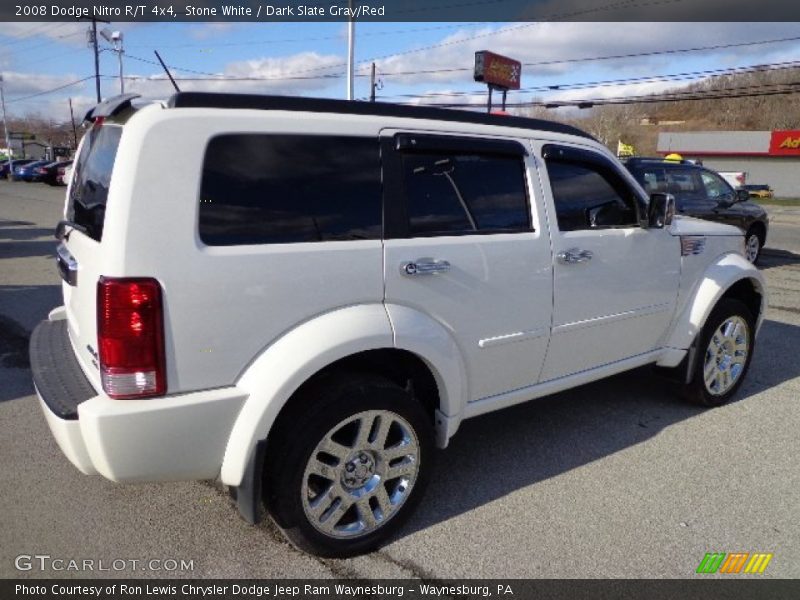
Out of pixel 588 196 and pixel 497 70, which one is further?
pixel 497 70

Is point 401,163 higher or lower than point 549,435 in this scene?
higher

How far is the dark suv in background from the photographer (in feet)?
28.7

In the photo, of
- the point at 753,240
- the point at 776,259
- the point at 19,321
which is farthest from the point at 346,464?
the point at 776,259

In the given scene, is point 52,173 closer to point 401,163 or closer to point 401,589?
point 401,163

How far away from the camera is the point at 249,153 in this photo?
229 cm

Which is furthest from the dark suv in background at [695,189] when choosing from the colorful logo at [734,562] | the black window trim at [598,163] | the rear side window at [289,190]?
the rear side window at [289,190]

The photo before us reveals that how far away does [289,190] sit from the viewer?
237cm

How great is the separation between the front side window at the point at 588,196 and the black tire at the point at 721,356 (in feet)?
3.73

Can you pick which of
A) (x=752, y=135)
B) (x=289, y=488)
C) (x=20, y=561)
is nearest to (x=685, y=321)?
(x=289, y=488)

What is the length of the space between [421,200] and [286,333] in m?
0.89

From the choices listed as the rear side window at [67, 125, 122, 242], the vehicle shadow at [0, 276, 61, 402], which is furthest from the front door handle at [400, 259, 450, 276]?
the vehicle shadow at [0, 276, 61, 402]

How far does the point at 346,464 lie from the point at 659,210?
2407 mm

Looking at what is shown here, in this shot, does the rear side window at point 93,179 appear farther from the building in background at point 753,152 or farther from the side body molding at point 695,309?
the building in background at point 753,152

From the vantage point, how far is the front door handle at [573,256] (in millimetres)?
3162
